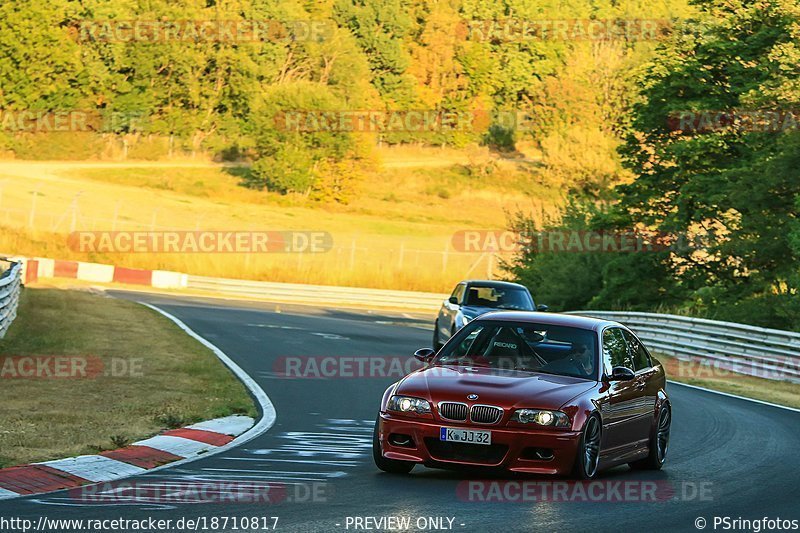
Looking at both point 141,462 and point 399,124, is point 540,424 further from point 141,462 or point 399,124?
point 399,124

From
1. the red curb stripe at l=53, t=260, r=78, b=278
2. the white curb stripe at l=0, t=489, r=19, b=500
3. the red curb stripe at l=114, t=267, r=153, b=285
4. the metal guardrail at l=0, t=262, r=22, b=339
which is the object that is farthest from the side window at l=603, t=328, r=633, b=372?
the red curb stripe at l=114, t=267, r=153, b=285

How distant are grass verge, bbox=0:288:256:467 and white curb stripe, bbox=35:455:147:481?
24cm

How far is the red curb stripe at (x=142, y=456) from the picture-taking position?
10523 mm

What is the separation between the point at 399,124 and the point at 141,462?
97.2 metres

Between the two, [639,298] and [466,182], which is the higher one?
[466,182]

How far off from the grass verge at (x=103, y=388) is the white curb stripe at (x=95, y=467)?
0.24 metres

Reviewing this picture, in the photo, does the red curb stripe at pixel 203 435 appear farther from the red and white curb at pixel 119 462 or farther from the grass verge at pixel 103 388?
the grass verge at pixel 103 388

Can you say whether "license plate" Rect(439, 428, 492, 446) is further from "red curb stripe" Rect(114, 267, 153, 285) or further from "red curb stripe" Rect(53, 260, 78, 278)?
"red curb stripe" Rect(114, 267, 153, 285)

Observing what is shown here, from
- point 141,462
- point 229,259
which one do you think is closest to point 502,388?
point 141,462

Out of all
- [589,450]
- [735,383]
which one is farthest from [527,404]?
[735,383]

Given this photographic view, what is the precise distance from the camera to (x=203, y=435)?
12555 mm

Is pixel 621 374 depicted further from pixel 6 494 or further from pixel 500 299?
pixel 500 299

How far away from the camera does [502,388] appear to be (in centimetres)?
998

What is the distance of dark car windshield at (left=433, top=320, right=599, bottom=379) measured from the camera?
1091 cm
